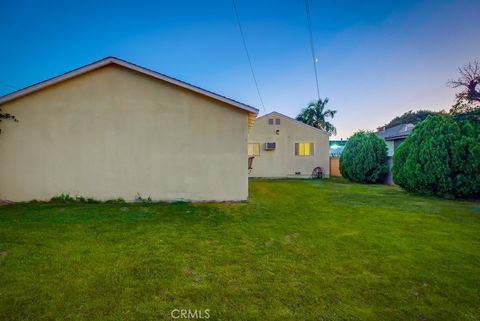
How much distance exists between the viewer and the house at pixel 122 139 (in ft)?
23.2

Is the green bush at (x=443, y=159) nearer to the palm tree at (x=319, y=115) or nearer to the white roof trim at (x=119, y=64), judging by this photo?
the white roof trim at (x=119, y=64)

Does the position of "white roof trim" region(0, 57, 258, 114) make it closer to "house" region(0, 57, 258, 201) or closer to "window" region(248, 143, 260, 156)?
"house" region(0, 57, 258, 201)

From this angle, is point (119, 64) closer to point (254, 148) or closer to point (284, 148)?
point (254, 148)

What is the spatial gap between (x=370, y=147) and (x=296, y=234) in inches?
488

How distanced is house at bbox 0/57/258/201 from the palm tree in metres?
23.4

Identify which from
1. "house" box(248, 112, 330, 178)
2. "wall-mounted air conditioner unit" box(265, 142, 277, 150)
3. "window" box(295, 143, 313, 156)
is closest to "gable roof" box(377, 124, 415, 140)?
"house" box(248, 112, 330, 178)

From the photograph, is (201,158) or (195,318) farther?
(201,158)

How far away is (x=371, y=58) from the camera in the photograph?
1183 cm

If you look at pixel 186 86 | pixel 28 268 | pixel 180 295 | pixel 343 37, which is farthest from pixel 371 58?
pixel 28 268

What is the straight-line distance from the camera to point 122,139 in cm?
722

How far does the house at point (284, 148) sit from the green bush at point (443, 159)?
8.32 metres

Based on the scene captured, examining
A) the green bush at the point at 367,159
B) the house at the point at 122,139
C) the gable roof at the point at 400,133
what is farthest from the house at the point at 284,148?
the house at the point at 122,139

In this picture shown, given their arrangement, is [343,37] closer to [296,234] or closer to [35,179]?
[296,234]

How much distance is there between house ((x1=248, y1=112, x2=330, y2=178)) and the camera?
18234 millimetres
